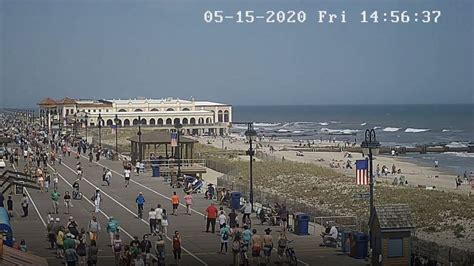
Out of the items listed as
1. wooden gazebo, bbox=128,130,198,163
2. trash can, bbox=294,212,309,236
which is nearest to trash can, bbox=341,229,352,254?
trash can, bbox=294,212,309,236

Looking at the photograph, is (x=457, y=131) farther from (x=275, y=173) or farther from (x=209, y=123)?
(x=275, y=173)

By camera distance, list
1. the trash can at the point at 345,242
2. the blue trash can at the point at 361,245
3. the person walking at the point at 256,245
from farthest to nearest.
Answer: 1. the trash can at the point at 345,242
2. the blue trash can at the point at 361,245
3. the person walking at the point at 256,245

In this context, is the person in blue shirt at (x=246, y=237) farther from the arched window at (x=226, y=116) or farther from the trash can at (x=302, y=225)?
the arched window at (x=226, y=116)

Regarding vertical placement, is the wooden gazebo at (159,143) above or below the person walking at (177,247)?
above

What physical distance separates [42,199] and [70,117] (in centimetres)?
6598

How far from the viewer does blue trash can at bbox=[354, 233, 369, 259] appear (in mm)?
12898

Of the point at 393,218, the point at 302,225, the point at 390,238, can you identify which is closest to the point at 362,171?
the point at 302,225

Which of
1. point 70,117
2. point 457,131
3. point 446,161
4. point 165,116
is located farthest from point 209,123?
point 446,161

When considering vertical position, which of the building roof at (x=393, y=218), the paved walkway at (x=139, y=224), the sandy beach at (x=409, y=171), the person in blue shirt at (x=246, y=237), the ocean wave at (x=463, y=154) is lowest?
the ocean wave at (x=463, y=154)

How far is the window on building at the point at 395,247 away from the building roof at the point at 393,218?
0.66 feet

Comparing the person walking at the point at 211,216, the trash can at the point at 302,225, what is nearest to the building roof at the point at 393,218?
the trash can at the point at 302,225

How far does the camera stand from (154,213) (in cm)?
1537

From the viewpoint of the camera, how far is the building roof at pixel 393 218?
12031 millimetres

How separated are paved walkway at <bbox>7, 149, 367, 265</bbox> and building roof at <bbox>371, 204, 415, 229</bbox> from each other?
97 centimetres
